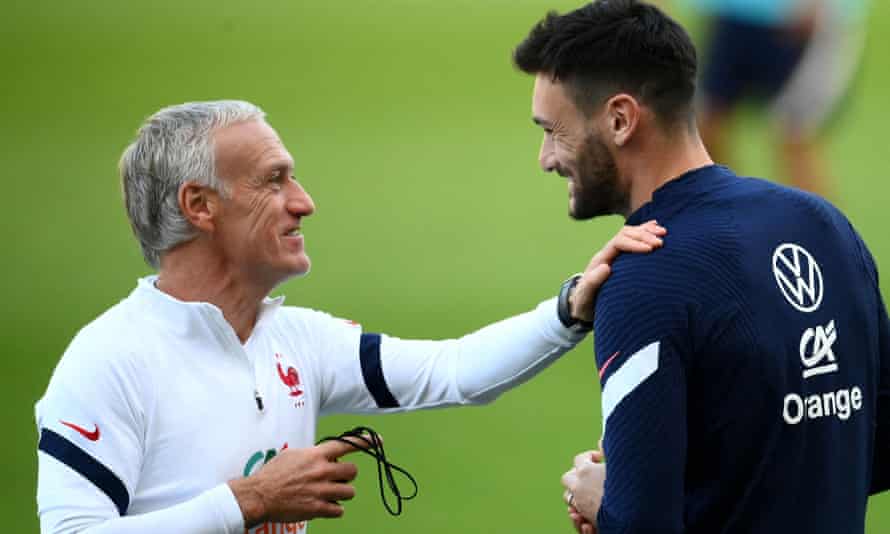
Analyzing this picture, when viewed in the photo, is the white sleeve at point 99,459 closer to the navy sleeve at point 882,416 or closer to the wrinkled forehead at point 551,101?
the wrinkled forehead at point 551,101

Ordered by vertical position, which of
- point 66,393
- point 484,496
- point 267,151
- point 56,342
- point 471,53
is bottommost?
point 484,496

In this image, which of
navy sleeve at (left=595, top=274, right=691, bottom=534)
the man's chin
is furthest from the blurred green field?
navy sleeve at (left=595, top=274, right=691, bottom=534)

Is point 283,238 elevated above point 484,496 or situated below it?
above

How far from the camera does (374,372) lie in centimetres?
178

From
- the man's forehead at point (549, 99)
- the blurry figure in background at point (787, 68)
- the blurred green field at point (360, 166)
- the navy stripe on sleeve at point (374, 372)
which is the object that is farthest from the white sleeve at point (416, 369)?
the blurry figure in background at point (787, 68)

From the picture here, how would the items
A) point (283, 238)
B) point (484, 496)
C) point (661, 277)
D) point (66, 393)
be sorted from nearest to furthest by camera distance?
point (661, 277) < point (66, 393) < point (283, 238) < point (484, 496)

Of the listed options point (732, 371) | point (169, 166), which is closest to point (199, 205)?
point (169, 166)

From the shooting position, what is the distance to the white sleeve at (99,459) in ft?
4.75

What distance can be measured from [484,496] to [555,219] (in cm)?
66

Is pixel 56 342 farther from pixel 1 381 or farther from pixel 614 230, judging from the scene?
pixel 614 230

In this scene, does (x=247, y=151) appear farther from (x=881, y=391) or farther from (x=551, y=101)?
(x=881, y=391)

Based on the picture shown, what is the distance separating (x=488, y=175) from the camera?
10.1 feet

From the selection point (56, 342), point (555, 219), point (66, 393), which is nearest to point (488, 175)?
point (555, 219)

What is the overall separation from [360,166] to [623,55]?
1772mm
